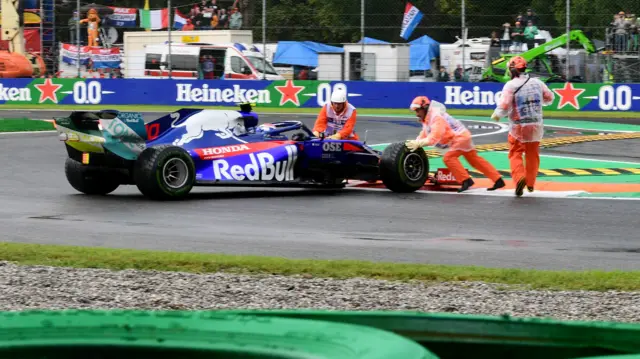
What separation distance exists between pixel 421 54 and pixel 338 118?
15.4m

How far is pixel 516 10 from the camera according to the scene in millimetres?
28781

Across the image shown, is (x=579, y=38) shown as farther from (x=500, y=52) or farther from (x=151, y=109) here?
(x=151, y=109)

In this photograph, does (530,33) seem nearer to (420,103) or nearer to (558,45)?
(558,45)

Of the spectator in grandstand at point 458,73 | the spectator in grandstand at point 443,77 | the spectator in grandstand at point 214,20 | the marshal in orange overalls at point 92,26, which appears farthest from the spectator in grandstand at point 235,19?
the spectator in grandstand at point 458,73

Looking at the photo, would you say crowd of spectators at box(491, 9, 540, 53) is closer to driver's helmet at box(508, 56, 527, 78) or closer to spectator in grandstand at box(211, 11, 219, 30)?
spectator in grandstand at box(211, 11, 219, 30)

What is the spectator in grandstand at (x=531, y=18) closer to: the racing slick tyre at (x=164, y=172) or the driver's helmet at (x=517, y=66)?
the driver's helmet at (x=517, y=66)

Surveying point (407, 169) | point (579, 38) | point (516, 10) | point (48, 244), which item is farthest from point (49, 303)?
point (516, 10)

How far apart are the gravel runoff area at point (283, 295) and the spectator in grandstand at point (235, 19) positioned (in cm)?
2415

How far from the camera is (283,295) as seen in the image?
257 inches

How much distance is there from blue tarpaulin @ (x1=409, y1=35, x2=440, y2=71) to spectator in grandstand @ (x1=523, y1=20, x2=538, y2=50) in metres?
2.33

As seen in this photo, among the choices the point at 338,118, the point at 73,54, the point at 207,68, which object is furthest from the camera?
the point at 73,54

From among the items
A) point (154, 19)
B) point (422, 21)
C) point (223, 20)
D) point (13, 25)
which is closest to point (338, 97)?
point (422, 21)

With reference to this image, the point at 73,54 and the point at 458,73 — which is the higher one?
the point at 73,54

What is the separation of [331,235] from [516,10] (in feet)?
67.5
